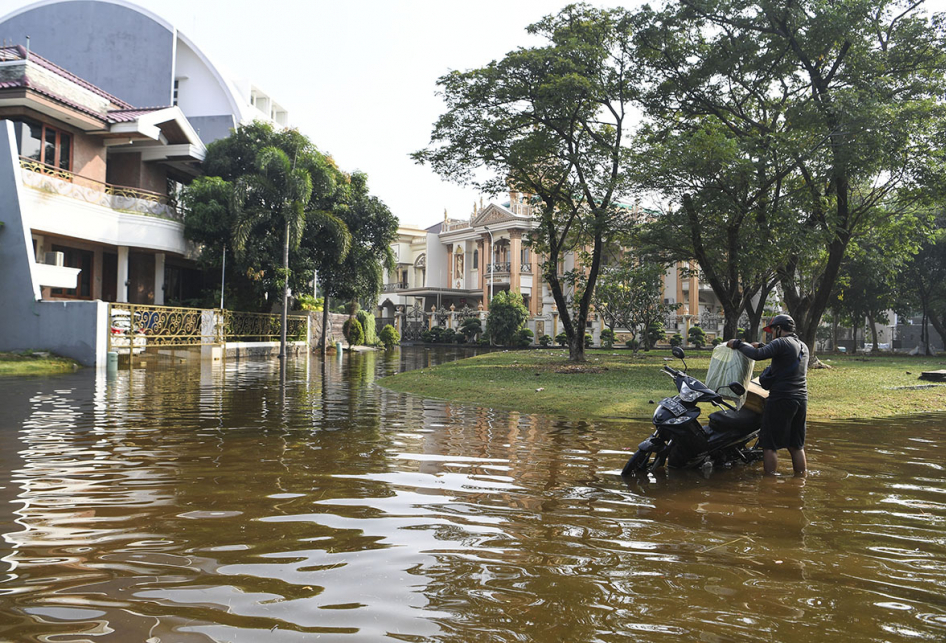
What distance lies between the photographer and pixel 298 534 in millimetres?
4137

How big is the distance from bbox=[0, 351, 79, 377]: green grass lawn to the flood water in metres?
11.3

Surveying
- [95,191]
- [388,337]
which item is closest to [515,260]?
[388,337]

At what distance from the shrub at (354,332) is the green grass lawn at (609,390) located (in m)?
24.3

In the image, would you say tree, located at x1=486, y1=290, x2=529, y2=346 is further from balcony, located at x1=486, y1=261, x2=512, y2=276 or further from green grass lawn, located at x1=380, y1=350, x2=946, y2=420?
green grass lawn, located at x1=380, y1=350, x2=946, y2=420

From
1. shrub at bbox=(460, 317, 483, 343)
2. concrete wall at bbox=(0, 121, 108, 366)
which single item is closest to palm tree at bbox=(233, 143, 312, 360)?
concrete wall at bbox=(0, 121, 108, 366)

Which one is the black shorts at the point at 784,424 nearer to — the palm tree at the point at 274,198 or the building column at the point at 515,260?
the palm tree at the point at 274,198

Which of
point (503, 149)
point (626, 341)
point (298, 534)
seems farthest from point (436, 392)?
point (626, 341)

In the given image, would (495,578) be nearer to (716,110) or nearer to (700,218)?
(700,218)

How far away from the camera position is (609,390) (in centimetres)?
1351

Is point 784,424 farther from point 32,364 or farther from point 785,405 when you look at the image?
point 32,364

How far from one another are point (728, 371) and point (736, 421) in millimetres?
501

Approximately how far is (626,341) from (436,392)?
3786 cm

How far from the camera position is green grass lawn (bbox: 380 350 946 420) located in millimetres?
11141

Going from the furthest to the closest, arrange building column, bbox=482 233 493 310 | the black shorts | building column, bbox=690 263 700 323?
building column, bbox=690 263 700 323, building column, bbox=482 233 493 310, the black shorts
